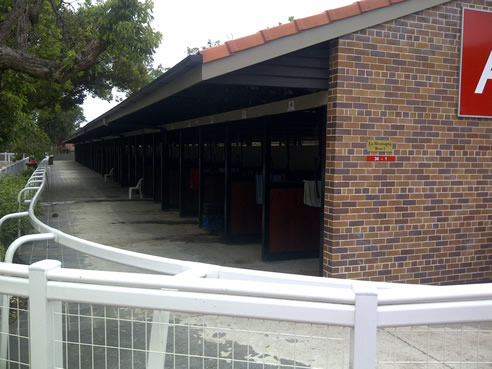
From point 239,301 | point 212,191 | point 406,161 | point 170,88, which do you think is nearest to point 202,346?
point 239,301

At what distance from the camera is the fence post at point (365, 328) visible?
161cm

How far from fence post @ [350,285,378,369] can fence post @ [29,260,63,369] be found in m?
1.22

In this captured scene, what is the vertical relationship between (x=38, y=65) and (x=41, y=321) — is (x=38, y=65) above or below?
above

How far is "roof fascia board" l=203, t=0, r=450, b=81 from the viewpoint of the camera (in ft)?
15.4

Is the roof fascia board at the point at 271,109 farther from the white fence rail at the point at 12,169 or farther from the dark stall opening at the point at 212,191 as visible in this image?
the white fence rail at the point at 12,169

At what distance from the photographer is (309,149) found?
960 centimetres

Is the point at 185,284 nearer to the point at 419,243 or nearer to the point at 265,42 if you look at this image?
the point at 265,42

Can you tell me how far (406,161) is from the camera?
18.0ft

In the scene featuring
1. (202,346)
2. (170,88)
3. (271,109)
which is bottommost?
(202,346)

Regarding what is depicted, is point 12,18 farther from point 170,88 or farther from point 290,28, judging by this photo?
point 290,28

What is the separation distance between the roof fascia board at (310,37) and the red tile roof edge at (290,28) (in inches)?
1.7

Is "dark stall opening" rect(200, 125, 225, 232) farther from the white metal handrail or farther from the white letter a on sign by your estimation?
the white metal handrail

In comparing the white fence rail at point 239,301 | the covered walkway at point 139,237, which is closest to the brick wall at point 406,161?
the covered walkway at point 139,237

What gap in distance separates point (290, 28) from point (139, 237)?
5740 mm
